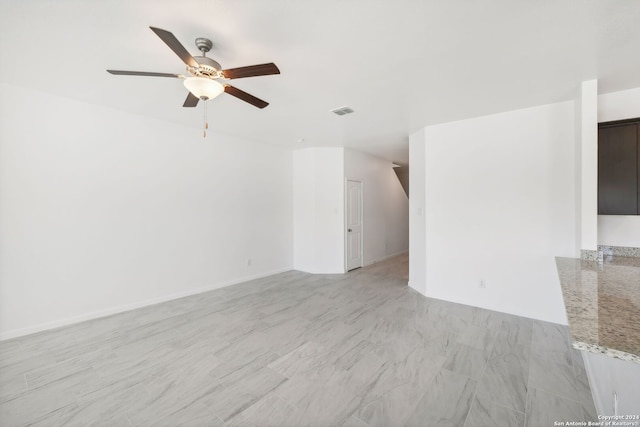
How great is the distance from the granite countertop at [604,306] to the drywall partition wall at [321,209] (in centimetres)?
382

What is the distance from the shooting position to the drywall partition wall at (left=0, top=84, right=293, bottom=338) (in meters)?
2.92

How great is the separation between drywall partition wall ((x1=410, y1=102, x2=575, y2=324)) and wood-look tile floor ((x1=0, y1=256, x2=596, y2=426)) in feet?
1.26

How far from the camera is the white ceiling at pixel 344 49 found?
1703mm

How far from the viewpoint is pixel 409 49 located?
2.11m

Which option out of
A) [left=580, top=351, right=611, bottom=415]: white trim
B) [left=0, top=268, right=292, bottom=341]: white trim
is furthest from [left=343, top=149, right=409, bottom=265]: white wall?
[left=580, top=351, right=611, bottom=415]: white trim

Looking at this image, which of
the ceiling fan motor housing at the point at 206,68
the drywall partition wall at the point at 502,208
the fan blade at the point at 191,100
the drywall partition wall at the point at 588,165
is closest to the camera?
the ceiling fan motor housing at the point at 206,68

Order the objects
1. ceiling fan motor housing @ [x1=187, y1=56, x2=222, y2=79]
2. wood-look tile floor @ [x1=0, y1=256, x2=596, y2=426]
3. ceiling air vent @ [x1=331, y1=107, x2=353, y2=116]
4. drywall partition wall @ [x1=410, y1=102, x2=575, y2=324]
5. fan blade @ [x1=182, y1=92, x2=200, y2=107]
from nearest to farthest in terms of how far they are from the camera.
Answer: wood-look tile floor @ [x1=0, y1=256, x2=596, y2=426]
ceiling fan motor housing @ [x1=187, y1=56, x2=222, y2=79]
fan blade @ [x1=182, y1=92, x2=200, y2=107]
drywall partition wall @ [x1=410, y1=102, x2=575, y2=324]
ceiling air vent @ [x1=331, y1=107, x2=353, y2=116]

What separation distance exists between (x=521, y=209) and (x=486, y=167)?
28.7 inches

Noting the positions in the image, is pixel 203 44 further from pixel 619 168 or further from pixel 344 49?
pixel 619 168

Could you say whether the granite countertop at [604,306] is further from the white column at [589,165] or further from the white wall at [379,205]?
the white wall at [379,205]

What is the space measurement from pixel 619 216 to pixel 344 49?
12.0ft

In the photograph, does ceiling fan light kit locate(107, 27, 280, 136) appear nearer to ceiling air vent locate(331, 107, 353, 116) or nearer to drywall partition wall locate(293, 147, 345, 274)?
ceiling air vent locate(331, 107, 353, 116)

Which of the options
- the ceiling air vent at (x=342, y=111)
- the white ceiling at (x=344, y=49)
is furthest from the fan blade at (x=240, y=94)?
the ceiling air vent at (x=342, y=111)

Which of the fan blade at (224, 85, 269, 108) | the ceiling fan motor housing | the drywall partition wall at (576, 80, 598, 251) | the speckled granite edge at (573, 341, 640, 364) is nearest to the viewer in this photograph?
the speckled granite edge at (573, 341, 640, 364)
